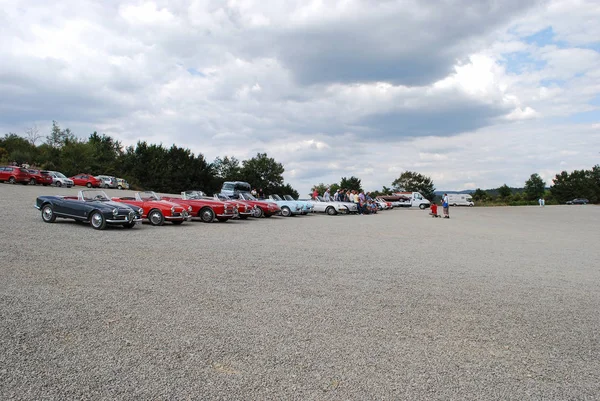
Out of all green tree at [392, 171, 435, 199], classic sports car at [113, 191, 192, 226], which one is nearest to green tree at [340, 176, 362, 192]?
green tree at [392, 171, 435, 199]

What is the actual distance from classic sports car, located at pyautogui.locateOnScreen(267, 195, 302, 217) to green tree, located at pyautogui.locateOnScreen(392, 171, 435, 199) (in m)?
83.6

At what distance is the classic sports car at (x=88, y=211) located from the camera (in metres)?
14.5

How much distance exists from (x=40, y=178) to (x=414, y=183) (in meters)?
85.7

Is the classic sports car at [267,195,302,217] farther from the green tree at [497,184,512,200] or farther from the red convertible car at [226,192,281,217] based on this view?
the green tree at [497,184,512,200]

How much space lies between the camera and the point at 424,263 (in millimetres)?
10305

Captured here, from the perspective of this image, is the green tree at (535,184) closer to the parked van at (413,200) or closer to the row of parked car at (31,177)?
the parked van at (413,200)

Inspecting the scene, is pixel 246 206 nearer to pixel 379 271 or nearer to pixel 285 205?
pixel 285 205

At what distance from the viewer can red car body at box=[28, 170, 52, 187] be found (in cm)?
4099

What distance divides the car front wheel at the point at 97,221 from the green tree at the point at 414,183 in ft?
326

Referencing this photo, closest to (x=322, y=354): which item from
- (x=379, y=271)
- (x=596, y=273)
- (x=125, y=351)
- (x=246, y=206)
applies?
(x=125, y=351)

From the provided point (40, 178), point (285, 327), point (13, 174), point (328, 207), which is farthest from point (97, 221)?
point (40, 178)

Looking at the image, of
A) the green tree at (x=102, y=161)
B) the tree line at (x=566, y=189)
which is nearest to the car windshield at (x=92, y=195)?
the green tree at (x=102, y=161)

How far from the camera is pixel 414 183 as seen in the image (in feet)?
358

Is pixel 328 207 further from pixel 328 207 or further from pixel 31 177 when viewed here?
pixel 31 177
